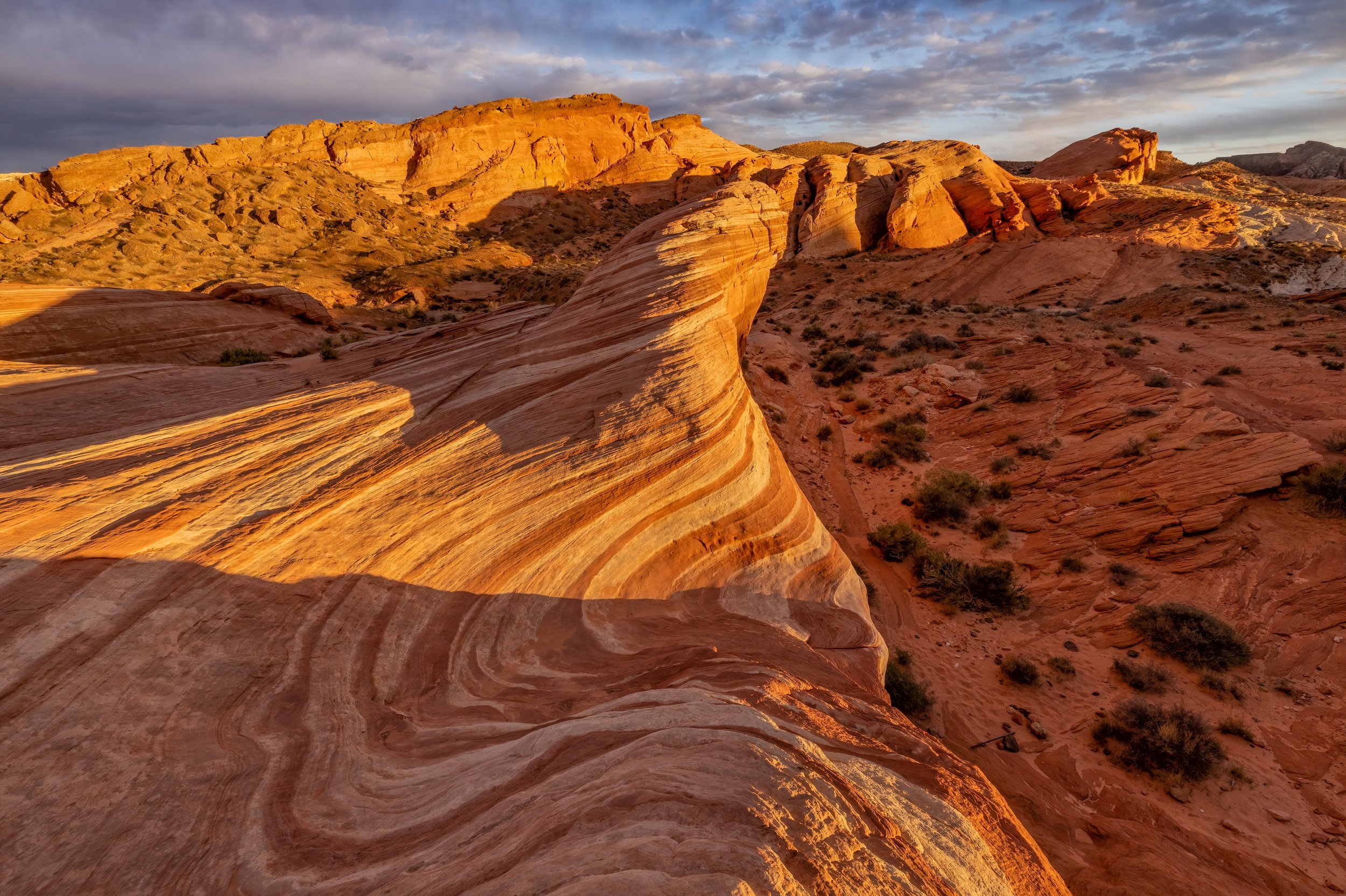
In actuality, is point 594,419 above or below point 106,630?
above

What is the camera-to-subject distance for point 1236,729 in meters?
7.52

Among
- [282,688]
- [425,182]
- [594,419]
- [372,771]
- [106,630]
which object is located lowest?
[372,771]

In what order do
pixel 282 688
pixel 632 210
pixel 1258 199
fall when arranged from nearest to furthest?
pixel 282 688 → pixel 1258 199 → pixel 632 210

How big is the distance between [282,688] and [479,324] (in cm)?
923

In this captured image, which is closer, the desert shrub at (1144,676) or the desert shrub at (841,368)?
the desert shrub at (1144,676)

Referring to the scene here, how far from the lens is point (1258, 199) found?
44.8 m

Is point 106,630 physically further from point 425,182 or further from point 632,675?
point 425,182

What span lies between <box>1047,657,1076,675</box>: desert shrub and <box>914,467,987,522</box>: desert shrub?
4.15 meters

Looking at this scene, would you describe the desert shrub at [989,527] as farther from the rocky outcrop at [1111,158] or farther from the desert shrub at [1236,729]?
the rocky outcrop at [1111,158]

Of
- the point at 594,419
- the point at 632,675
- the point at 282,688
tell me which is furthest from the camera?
the point at 594,419

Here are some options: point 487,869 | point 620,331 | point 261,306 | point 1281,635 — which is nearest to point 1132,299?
point 1281,635

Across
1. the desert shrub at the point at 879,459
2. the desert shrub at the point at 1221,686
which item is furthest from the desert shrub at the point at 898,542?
the desert shrub at the point at 1221,686

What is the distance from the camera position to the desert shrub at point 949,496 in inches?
507

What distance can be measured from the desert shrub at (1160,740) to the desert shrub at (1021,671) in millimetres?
975
